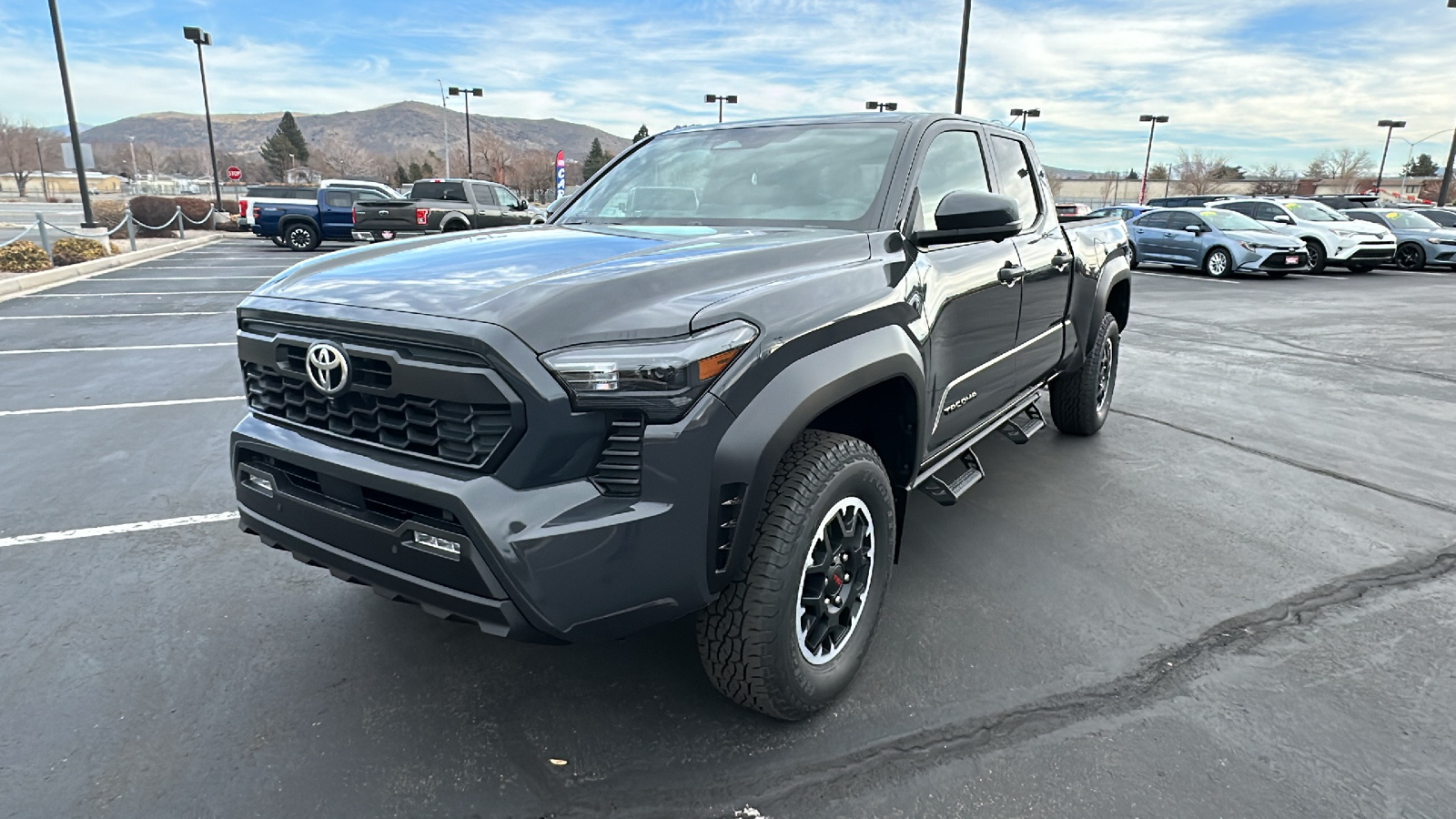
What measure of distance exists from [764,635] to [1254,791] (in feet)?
4.61

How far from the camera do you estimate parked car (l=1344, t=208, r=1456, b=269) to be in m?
20.2

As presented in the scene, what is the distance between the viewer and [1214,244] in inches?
695

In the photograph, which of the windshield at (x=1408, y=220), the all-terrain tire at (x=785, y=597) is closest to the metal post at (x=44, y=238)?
the all-terrain tire at (x=785, y=597)

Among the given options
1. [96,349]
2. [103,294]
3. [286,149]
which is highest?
Answer: [286,149]

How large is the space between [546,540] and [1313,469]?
5.11 metres

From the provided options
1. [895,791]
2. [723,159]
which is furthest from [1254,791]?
[723,159]

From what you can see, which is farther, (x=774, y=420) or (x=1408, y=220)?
(x=1408, y=220)

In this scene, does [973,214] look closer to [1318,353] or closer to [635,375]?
[635,375]

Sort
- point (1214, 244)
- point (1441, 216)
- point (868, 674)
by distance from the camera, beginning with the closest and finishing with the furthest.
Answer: point (868, 674)
point (1214, 244)
point (1441, 216)

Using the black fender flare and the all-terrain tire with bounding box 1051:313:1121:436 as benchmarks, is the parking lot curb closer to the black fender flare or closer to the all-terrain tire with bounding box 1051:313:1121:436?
the all-terrain tire with bounding box 1051:313:1121:436

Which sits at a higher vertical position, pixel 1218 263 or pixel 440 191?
pixel 440 191

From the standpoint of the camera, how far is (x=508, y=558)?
6.49 ft

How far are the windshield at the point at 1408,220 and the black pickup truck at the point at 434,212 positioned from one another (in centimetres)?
2122

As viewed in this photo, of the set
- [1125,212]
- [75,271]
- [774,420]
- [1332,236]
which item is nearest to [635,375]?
[774,420]
